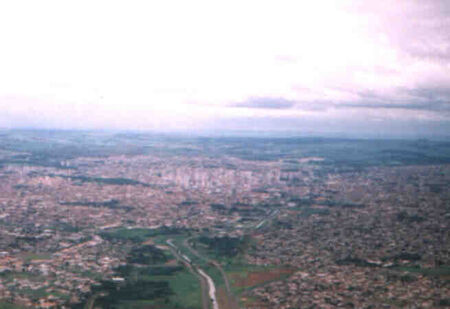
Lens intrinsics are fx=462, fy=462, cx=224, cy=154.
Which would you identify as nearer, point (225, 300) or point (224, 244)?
point (225, 300)

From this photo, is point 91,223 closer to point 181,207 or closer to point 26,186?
point 181,207

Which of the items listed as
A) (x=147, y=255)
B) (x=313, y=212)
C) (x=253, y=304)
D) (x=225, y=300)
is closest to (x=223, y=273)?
(x=225, y=300)

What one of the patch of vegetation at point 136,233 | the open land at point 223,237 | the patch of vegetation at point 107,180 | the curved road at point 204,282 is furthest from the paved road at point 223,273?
the patch of vegetation at point 107,180

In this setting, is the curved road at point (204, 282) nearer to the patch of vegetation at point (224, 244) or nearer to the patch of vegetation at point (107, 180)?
the patch of vegetation at point (224, 244)

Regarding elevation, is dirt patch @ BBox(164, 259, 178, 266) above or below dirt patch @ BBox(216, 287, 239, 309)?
above

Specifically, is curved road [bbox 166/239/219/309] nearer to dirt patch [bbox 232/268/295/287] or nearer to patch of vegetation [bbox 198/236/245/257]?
dirt patch [bbox 232/268/295/287]

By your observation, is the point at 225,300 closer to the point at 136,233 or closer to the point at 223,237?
the point at 223,237

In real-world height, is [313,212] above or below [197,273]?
above

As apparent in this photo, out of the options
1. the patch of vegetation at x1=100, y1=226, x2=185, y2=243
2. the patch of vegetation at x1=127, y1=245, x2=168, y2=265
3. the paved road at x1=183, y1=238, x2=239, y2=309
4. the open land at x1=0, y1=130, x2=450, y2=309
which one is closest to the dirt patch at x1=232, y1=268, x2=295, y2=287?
the open land at x1=0, y1=130, x2=450, y2=309
